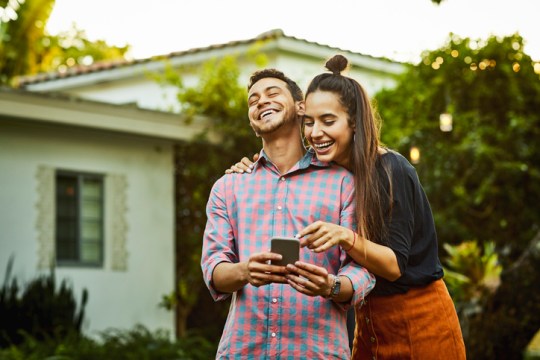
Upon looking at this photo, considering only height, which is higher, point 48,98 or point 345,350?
point 48,98

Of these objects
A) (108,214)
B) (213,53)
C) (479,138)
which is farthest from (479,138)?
(108,214)

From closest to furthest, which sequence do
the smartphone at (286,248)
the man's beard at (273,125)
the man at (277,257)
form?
the smartphone at (286,248)
the man at (277,257)
the man's beard at (273,125)

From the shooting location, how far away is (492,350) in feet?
28.7

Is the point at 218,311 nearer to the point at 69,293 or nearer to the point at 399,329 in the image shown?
the point at 69,293

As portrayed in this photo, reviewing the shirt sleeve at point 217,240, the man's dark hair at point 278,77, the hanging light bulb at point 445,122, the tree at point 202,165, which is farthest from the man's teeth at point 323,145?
the hanging light bulb at point 445,122

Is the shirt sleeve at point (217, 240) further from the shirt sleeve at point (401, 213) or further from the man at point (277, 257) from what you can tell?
the shirt sleeve at point (401, 213)

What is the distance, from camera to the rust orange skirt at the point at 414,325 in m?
3.78

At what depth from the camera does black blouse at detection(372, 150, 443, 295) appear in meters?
3.53

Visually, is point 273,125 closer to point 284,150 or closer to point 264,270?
point 284,150

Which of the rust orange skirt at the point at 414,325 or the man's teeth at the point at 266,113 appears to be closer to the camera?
the man's teeth at the point at 266,113

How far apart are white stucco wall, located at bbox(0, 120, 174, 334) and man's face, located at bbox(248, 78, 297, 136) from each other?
8822 millimetres

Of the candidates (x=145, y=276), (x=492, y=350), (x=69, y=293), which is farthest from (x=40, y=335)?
(x=492, y=350)

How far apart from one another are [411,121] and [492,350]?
813 cm

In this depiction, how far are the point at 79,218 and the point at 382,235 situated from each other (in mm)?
9743
